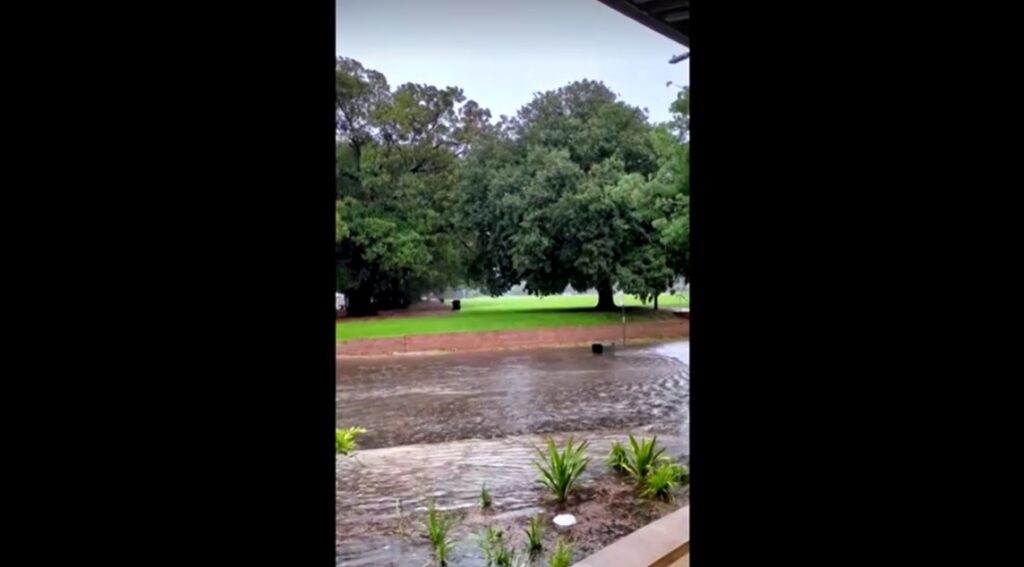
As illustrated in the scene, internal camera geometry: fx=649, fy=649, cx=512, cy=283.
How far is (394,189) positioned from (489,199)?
8.08ft

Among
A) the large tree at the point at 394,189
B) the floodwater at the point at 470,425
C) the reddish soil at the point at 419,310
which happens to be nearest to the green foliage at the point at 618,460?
the floodwater at the point at 470,425

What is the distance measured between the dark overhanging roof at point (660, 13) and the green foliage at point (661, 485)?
133 inches

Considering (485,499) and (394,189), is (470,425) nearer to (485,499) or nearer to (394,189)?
(485,499)

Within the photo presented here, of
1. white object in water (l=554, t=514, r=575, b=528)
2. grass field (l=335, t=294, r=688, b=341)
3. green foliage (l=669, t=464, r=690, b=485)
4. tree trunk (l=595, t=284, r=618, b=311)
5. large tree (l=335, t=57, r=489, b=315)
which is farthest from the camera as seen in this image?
tree trunk (l=595, t=284, r=618, b=311)

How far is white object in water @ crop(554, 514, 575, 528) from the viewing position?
4.21 metres

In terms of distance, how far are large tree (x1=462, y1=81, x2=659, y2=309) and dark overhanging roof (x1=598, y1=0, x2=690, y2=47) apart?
12.9 meters

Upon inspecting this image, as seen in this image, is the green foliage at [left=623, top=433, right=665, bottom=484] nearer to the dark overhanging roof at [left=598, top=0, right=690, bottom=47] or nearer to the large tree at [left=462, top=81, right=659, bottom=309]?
the dark overhanging roof at [left=598, top=0, right=690, bottom=47]

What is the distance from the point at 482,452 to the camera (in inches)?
239

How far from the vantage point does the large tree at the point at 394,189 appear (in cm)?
1589

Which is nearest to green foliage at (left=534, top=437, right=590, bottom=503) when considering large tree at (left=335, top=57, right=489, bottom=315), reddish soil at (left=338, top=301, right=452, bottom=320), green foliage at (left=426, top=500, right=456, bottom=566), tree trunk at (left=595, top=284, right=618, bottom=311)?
green foliage at (left=426, top=500, right=456, bottom=566)
